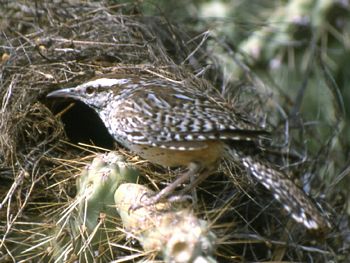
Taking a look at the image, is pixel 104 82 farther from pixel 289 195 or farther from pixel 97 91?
pixel 289 195

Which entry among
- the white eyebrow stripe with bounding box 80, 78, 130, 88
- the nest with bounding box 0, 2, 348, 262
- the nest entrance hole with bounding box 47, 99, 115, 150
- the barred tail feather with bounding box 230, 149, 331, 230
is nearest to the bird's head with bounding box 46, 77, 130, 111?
the white eyebrow stripe with bounding box 80, 78, 130, 88

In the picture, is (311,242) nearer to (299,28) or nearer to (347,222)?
(347,222)

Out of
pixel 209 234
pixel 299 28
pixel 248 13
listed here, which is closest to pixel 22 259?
pixel 209 234

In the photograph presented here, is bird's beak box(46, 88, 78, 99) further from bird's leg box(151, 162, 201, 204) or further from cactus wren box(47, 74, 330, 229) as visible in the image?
bird's leg box(151, 162, 201, 204)

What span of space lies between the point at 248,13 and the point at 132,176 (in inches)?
103

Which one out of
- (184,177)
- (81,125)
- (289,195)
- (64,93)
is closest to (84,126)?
(81,125)

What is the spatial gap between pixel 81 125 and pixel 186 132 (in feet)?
3.89

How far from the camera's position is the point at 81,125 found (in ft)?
12.7

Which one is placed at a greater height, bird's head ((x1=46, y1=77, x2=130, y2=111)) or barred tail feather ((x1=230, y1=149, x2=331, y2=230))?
barred tail feather ((x1=230, y1=149, x2=331, y2=230))

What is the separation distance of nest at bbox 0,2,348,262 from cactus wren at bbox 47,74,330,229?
19 cm

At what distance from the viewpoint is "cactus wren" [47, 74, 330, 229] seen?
266 centimetres

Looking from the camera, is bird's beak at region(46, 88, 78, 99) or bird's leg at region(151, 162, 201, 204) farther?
bird's beak at region(46, 88, 78, 99)

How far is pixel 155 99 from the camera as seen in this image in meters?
3.02

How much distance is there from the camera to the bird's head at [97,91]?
3.26 meters
